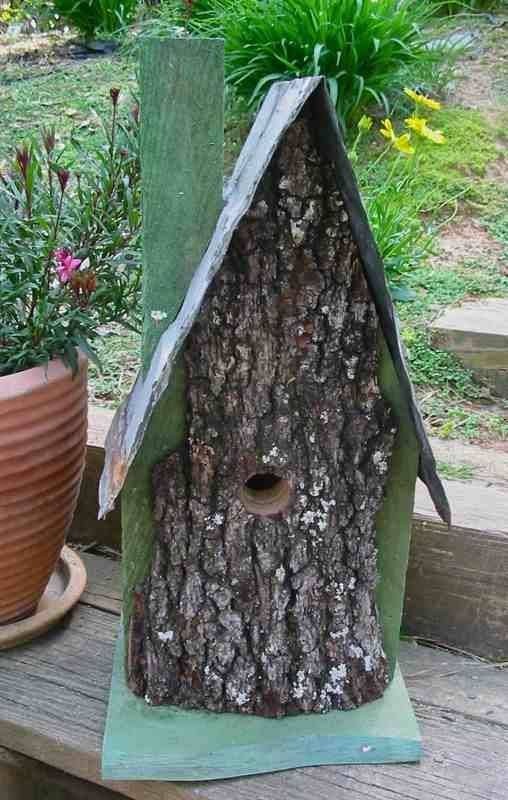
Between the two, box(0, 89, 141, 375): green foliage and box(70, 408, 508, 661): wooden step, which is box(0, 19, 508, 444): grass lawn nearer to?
box(0, 89, 141, 375): green foliage

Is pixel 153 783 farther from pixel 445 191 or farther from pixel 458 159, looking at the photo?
pixel 458 159

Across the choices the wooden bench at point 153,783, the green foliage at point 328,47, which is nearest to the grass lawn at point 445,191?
the green foliage at point 328,47

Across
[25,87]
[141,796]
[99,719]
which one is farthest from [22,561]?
[25,87]

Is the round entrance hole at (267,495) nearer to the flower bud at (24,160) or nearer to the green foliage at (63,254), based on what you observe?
the green foliage at (63,254)

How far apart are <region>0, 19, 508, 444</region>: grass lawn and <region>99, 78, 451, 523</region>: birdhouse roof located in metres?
0.54

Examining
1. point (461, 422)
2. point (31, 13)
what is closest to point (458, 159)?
point (461, 422)

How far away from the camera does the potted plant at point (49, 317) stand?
4.28ft

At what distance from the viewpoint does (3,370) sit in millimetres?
1394

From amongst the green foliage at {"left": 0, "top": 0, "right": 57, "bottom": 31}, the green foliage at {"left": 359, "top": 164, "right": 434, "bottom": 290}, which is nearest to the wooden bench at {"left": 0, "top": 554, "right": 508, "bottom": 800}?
the green foliage at {"left": 359, "top": 164, "right": 434, "bottom": 290}

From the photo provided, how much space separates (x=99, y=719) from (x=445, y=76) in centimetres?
288

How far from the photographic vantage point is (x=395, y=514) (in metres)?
1.24

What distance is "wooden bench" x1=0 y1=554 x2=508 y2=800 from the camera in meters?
1.22

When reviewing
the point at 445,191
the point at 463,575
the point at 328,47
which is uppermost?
the point at 328,47

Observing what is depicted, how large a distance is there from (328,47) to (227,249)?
2.52m
